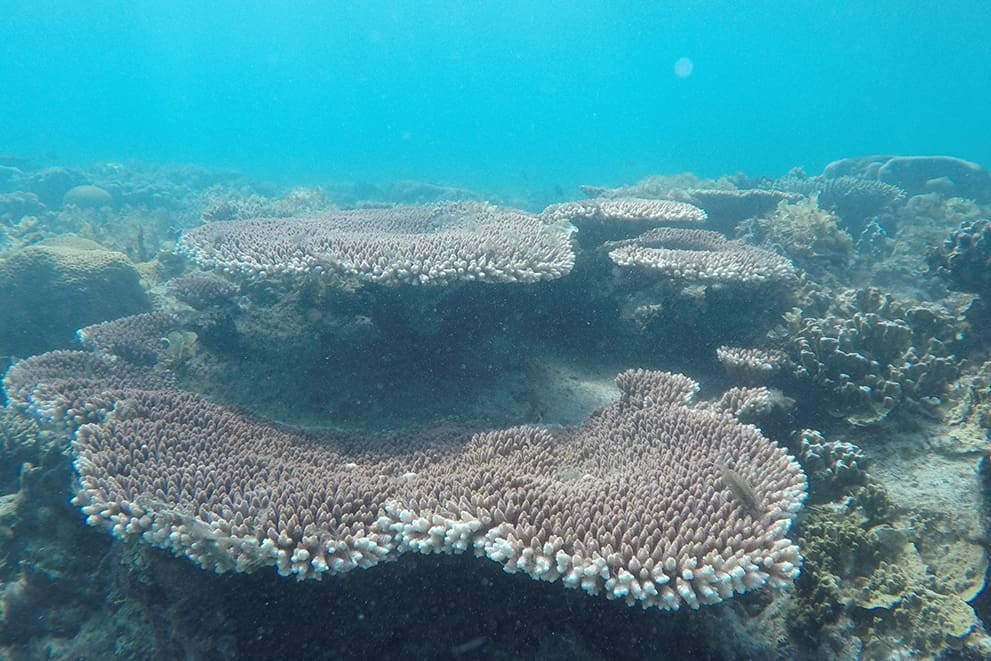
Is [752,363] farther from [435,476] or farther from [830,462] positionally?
[435,476]

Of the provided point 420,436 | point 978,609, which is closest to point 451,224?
point 420,436

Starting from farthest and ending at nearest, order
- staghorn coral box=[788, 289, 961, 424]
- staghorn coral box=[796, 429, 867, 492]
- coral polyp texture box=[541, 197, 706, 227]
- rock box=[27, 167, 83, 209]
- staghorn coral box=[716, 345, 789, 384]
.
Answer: rock box=[27, 167, 83, 209], coral polyp texture box=[541, 197, 706, 227], staghorn coral box=[716, 345, 789, 384], staghorn coral box=[788, 289, 961, 424], staghorn coral box=[796, 429, 867, 492]

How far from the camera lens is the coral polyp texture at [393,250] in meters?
5.11

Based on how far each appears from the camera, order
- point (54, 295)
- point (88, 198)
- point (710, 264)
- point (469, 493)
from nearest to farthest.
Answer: point (469, 493) → point (710, 264) → point (54, 295) → point (88, 198)

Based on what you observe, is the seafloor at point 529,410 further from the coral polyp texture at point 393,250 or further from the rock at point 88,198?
the rock at point 88,198

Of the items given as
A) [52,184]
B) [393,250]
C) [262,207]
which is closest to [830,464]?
[393,250]

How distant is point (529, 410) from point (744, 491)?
8.34 feet

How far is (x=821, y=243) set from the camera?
9.31m

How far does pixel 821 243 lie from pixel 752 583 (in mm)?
8662

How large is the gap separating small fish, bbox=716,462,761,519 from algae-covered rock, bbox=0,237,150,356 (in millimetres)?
10020

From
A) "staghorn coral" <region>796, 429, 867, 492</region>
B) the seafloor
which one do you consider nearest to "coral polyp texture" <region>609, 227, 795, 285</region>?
the seafloor

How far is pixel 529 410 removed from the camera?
17.7 ft

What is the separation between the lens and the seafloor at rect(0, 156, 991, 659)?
320cm

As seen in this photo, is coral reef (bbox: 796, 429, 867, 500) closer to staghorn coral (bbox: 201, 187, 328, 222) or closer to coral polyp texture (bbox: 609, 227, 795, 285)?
coral polyp texture (bbox: 609, 227, 795, 285)
